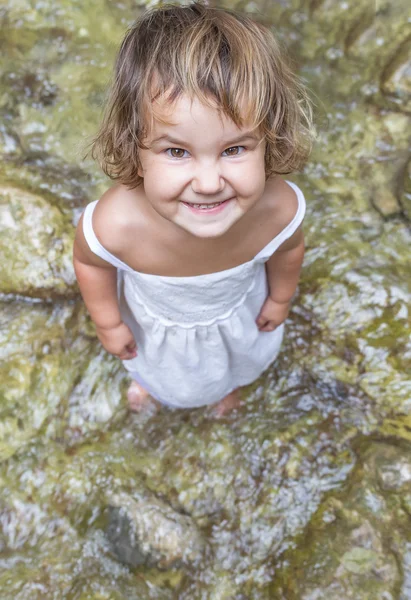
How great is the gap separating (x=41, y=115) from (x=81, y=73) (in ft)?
0.75

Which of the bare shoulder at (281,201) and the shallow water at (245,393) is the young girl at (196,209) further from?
the shallow water at (245,393)

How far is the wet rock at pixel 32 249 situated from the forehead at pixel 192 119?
0.99 metres

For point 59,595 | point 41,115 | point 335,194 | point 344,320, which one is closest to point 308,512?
point 344,320

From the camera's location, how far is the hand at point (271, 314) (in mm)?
1643

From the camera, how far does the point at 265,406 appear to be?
192 cm

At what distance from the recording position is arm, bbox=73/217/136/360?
140 cm

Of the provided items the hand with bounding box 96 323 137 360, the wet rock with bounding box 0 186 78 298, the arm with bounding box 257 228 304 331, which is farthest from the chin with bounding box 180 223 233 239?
the wet rock with bounding box 0 186 78 298

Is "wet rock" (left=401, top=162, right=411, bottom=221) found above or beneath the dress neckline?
beneath

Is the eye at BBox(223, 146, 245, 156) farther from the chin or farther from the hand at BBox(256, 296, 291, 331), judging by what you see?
the hand at BBox(256, 296, 291, 331)

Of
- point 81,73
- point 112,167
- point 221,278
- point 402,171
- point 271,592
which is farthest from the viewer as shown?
point 81,73

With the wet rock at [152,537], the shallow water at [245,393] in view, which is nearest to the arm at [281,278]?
the shallow water at [245,393]

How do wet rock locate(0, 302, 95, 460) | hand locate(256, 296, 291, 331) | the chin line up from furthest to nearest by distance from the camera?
1. wet rock locate(0, 302, 95, 460)
2. hand locate(256, 296, 291, 331)
3. the chin

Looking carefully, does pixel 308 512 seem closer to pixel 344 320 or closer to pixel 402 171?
pixel 344 320

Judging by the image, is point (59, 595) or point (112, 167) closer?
point (112, 167)
